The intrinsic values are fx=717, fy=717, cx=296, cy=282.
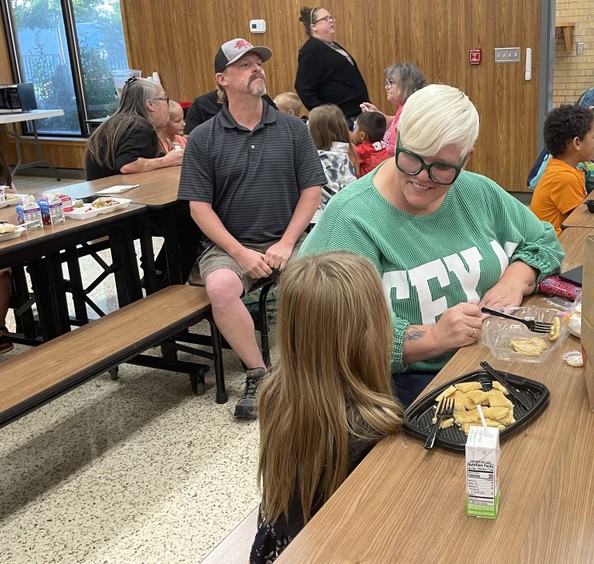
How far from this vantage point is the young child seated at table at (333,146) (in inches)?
148

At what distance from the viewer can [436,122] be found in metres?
1.52

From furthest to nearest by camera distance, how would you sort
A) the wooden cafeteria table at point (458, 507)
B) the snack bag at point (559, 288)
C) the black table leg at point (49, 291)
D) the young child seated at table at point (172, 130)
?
the young child seated at table at point (172, 130)
the black table leg at point (49, 291)
the snack bag at point (559, 288)
the wooden cafeteria table at point (458, 507)

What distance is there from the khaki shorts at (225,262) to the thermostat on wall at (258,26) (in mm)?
4449

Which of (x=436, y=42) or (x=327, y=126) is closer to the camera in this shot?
(x=327, y=126)

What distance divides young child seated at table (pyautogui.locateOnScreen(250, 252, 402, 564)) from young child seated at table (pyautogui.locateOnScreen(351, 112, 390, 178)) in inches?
136

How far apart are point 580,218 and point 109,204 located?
197 centimetres

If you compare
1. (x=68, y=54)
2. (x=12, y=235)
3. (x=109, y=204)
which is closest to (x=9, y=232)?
(x=12, y=235)

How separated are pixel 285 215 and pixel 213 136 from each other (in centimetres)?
47

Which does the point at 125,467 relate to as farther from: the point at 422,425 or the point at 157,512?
the point at 422,425

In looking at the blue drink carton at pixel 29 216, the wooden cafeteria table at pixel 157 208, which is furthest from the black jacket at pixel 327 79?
the blue drink carton at pixel 29 216

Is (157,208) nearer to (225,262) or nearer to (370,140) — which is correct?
(225,262)

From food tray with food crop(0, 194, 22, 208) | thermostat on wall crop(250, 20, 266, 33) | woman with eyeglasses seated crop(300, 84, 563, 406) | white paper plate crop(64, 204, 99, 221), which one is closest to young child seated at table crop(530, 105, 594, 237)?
woman with eyeglasses seated crop(300, 84, 563, 406)

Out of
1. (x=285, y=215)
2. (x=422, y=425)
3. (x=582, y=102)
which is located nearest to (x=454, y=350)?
(x=422, y=425)

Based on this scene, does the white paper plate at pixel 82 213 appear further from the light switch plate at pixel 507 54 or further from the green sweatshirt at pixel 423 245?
the light switch plate at pixel 507 54
